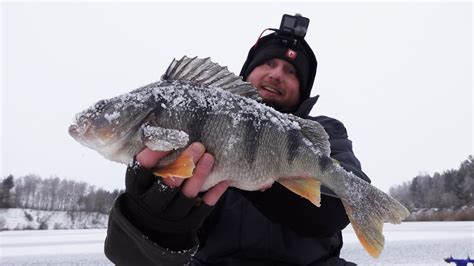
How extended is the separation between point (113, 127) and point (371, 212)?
1.46 meters

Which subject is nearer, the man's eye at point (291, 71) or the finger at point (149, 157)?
the finger at point (149, 157)

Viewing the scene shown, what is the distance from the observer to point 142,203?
2250 mm

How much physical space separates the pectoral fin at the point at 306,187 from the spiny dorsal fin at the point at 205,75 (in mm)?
550

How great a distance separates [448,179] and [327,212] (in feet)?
165

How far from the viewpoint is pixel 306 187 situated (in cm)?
230

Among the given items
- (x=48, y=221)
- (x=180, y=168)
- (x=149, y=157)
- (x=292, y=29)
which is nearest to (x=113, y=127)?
(x=149, y=157)

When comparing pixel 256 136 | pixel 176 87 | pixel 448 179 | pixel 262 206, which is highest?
pixel 176 87

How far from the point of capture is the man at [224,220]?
219 centimetres

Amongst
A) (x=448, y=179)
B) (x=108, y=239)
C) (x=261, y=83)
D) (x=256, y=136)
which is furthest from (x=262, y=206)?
(x=448, y=179)

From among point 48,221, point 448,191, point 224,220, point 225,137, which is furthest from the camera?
point 448,191

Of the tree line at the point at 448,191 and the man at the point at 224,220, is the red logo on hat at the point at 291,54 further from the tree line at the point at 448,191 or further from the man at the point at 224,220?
the tree line at the point at 448,191

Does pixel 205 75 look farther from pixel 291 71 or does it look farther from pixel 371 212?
pixel 291 71

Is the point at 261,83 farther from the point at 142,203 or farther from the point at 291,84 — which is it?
the point at 142,203

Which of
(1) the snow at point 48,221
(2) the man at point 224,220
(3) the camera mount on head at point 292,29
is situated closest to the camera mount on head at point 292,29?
(3) the camera mount on head at point 292,29
